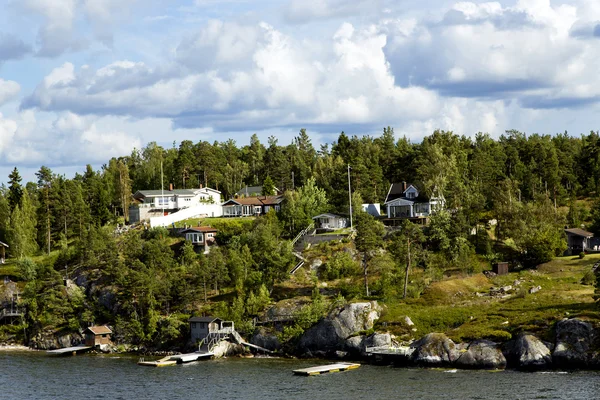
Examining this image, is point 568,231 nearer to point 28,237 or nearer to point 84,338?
point 84,338

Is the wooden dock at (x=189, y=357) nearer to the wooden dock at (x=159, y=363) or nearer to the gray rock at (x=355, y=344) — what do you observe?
the wooden dock at (x=159, y=363)

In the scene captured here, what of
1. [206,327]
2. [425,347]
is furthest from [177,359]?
[425,347]

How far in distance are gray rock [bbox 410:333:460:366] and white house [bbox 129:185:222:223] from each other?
6520 cm

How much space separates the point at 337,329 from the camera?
275ft

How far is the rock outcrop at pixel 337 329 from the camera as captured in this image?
275 ft

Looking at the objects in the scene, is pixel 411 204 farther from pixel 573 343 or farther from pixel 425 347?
pixel 573 343

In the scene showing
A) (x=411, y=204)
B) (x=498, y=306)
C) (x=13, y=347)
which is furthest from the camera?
(x=411, y=204)

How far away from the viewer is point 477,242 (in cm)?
10844

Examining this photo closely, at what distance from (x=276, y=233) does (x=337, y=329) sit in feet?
101

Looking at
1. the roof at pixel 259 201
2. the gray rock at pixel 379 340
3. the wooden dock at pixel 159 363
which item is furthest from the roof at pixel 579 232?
the wooden dock at pixel 159 363

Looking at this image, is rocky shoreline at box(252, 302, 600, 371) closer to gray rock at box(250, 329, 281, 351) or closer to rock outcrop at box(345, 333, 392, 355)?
rock outcrop at box(345, 333, 392, 355)

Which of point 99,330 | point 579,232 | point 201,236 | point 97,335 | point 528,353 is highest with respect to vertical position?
point 201,236

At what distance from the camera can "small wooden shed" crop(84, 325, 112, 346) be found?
94000 millimetres

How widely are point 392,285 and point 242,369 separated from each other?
23.9m
